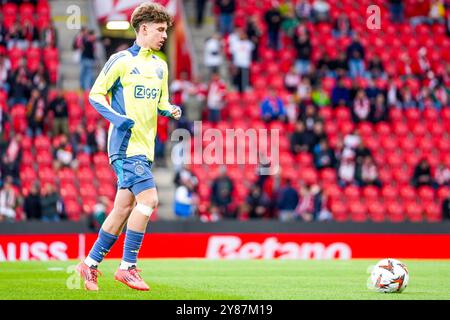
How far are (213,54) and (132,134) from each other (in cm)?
1705

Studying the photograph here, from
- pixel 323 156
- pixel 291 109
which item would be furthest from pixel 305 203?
pixel 291 109

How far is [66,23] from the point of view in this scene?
2816 centimetres

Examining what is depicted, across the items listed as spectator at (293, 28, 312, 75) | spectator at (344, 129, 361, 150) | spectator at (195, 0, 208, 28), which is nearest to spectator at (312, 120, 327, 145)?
spectator at (344, 129, 361, 150)

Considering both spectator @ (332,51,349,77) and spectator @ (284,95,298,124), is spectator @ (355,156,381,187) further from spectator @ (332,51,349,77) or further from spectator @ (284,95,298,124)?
spectator @ (332,51,349,77)

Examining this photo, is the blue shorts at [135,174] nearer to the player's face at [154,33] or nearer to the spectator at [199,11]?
the player's face at [154,33]

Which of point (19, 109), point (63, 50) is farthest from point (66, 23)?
point (19, 109)

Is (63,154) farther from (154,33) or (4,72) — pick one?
(154,33)

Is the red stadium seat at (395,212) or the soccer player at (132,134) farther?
the red stadium seat at (395,212)

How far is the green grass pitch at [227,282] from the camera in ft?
33.5

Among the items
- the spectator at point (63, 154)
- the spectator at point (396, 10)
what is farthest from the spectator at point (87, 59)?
the spectator at point (396, 10)

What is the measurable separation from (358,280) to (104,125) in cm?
1313

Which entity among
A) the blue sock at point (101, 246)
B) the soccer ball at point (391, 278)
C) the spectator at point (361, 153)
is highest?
the spectator at point (361, 153)

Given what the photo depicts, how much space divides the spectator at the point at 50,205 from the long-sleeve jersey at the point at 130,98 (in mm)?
12090
